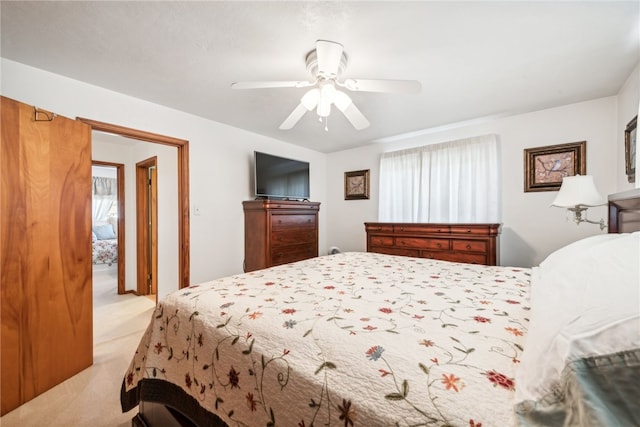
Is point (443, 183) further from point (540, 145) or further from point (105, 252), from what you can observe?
point (105, 252)

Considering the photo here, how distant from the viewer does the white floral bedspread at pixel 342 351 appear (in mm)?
564

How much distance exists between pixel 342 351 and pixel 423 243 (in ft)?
8.90

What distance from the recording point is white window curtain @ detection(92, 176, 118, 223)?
716cm

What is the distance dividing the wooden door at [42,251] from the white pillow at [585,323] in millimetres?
2469

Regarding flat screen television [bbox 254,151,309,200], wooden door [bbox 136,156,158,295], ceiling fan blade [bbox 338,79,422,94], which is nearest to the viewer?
ceiling fan blade [bbox 338,79,422,94]

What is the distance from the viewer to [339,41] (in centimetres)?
160

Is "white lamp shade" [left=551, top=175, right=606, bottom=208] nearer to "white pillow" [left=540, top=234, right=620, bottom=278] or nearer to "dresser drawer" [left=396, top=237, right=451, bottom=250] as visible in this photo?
"white pillow" [left=540, top=234, right=620, bottom=278]

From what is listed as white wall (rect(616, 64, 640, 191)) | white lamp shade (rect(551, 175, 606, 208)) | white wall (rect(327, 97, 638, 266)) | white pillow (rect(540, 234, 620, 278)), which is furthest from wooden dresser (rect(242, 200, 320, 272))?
white wall (rect(616, 64, 640, 191))

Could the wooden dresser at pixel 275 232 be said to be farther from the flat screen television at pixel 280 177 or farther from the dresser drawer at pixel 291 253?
the flat screen television at pixel 280 177

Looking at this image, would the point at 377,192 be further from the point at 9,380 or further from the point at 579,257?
the point at 9,380

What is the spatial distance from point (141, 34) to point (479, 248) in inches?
135

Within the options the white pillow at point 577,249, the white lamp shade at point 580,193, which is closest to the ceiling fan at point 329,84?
the white pillow at point 577,249

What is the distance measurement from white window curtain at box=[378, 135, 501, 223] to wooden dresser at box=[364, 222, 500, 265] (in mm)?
399

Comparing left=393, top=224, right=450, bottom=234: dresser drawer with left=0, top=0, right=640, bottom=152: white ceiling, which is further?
left=393, top=224, right=450, bottom=234: dresser drawer
